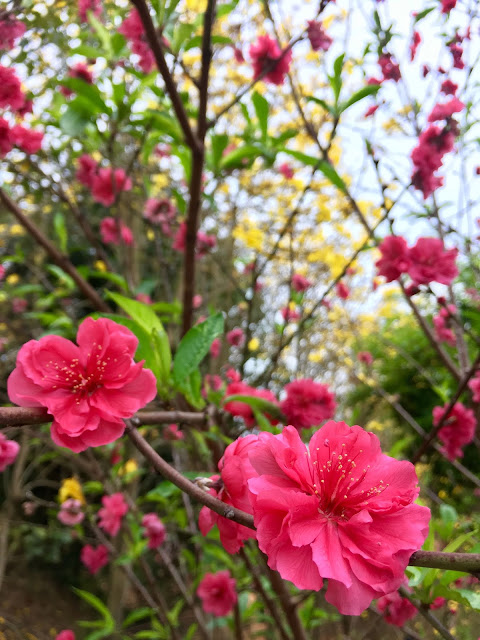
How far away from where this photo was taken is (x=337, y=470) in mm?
605

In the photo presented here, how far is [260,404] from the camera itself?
117 centimetres

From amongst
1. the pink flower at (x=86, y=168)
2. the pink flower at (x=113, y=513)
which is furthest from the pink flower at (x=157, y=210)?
the pink flower at (x=113, y=513)

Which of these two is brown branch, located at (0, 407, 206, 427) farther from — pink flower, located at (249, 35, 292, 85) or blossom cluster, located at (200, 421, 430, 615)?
pink flower, located at (249, 35, 292, 85)

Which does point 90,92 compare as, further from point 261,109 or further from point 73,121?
point 261,109

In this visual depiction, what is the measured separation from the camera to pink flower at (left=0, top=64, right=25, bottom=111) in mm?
1531

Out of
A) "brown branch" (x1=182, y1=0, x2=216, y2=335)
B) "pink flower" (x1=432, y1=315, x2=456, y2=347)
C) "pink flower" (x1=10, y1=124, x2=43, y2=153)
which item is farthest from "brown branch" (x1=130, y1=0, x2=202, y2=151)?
"pink flower" (x1=432, y1=315, x2=456, y2=347)

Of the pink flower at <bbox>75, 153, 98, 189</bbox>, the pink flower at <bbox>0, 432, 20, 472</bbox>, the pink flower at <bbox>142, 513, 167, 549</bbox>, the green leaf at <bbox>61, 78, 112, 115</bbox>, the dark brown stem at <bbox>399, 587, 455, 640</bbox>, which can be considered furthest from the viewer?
the pink flower at <bbox>75, 153, 98, 189</bbox>

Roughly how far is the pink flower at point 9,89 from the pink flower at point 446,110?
141 centimetres

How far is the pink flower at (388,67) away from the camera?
75.3 inches

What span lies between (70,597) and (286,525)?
6467 mm

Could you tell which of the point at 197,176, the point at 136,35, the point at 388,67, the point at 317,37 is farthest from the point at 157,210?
the point at 197,176

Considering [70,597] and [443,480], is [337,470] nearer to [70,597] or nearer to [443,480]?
[443,480]

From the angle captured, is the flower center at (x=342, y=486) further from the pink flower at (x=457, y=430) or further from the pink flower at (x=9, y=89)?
the pink flower at (x=9, y=89)

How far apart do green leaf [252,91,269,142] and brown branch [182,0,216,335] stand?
0.59 m
